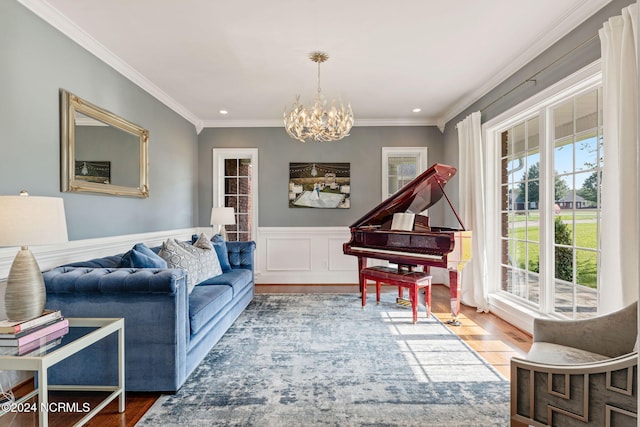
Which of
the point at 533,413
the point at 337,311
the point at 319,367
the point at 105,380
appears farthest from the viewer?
the point at 337,311

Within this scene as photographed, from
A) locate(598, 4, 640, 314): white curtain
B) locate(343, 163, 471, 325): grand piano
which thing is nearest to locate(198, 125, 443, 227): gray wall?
locate(343, 163, 471, 325): grand piano

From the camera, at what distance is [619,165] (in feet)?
6.63

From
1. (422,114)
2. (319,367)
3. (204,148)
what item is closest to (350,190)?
(422,114)

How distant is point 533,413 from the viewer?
1.46m

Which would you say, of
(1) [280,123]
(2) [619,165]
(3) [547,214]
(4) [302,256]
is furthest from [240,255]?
(2) [619,165]

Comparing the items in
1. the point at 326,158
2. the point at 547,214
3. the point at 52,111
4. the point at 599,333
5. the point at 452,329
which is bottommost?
the point at 452,329

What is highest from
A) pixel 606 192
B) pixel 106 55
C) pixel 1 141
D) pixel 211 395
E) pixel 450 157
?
pixel 106 55

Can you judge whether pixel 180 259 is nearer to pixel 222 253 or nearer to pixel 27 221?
pixel 222 253

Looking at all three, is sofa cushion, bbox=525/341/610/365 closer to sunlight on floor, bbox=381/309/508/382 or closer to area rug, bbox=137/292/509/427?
area rug, bbox=137/292/509/427

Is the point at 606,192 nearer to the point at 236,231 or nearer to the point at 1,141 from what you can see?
the point at 1,141

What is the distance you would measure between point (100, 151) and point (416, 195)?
329 cm

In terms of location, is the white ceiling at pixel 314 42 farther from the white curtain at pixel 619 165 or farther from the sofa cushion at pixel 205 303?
the sofa cushion at pixel 205 303

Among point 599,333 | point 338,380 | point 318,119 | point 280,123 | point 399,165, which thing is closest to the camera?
point 599,333

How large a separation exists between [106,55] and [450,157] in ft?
15.1
